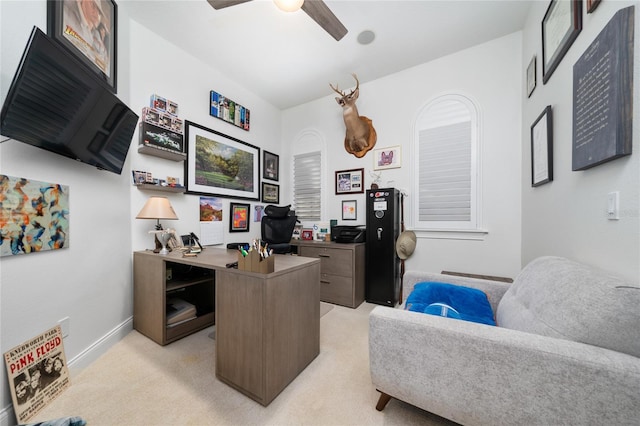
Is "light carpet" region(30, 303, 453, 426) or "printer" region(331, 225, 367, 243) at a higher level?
"printer" region(331, 225, 367, 243)

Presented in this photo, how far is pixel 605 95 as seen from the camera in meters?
1.06

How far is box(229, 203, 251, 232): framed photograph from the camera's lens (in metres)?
3.27

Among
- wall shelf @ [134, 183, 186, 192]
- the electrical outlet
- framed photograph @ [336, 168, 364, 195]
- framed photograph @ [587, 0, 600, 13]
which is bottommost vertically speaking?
the electrical outlet

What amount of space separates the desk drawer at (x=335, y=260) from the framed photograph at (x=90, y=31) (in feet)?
8.98

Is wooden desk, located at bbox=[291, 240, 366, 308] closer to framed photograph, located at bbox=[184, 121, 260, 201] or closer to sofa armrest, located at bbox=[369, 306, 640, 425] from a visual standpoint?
framed photograph, located at bbox=[184, 121, 260, 201]

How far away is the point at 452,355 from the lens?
96cm

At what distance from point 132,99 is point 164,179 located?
2.68ft

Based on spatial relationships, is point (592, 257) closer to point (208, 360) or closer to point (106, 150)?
point (208, 360)

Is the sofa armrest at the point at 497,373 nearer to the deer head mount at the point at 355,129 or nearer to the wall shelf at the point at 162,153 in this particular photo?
the wall shelf at the point at 162,153

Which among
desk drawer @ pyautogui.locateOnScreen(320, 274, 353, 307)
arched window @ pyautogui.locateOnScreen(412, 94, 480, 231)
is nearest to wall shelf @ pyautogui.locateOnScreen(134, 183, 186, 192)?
desk drawer @ pyautogui.locateOnScreen(320, 274, 353, 307)

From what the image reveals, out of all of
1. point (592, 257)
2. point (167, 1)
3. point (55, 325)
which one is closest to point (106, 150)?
point (55, 325)

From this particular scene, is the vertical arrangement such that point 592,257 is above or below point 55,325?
above

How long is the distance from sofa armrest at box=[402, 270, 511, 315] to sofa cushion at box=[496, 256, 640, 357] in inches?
17.2

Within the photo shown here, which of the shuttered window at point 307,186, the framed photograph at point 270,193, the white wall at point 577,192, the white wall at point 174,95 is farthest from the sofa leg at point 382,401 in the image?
the framed photograph at point 270,193
